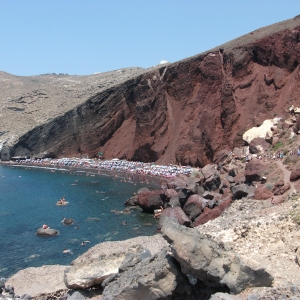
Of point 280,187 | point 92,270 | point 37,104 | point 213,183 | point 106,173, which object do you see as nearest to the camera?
point 92,270

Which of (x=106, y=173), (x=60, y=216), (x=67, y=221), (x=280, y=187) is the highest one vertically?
(x=280, y=187)

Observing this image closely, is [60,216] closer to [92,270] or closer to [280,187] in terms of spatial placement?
[280,187]

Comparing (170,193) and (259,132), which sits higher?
(259,132)

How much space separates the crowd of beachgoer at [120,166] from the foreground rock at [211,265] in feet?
156

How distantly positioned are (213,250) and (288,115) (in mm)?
44048

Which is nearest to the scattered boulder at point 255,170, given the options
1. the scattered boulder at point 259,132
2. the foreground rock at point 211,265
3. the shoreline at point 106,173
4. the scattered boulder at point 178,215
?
the scattered boulder at point 178,215

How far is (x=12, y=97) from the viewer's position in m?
132

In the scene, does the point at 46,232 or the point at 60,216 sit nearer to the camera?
the point at 46,232

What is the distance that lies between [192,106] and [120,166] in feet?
59.1

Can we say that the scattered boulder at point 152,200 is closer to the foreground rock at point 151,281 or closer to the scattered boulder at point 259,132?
the scattered boulder at point 259,132

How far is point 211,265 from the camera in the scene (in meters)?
14.5

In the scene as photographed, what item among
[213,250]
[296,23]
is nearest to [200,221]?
[213,250]

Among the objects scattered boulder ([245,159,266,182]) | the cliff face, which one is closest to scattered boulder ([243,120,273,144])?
the cliff face

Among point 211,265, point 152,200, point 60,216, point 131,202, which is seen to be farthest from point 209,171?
point 211,265
